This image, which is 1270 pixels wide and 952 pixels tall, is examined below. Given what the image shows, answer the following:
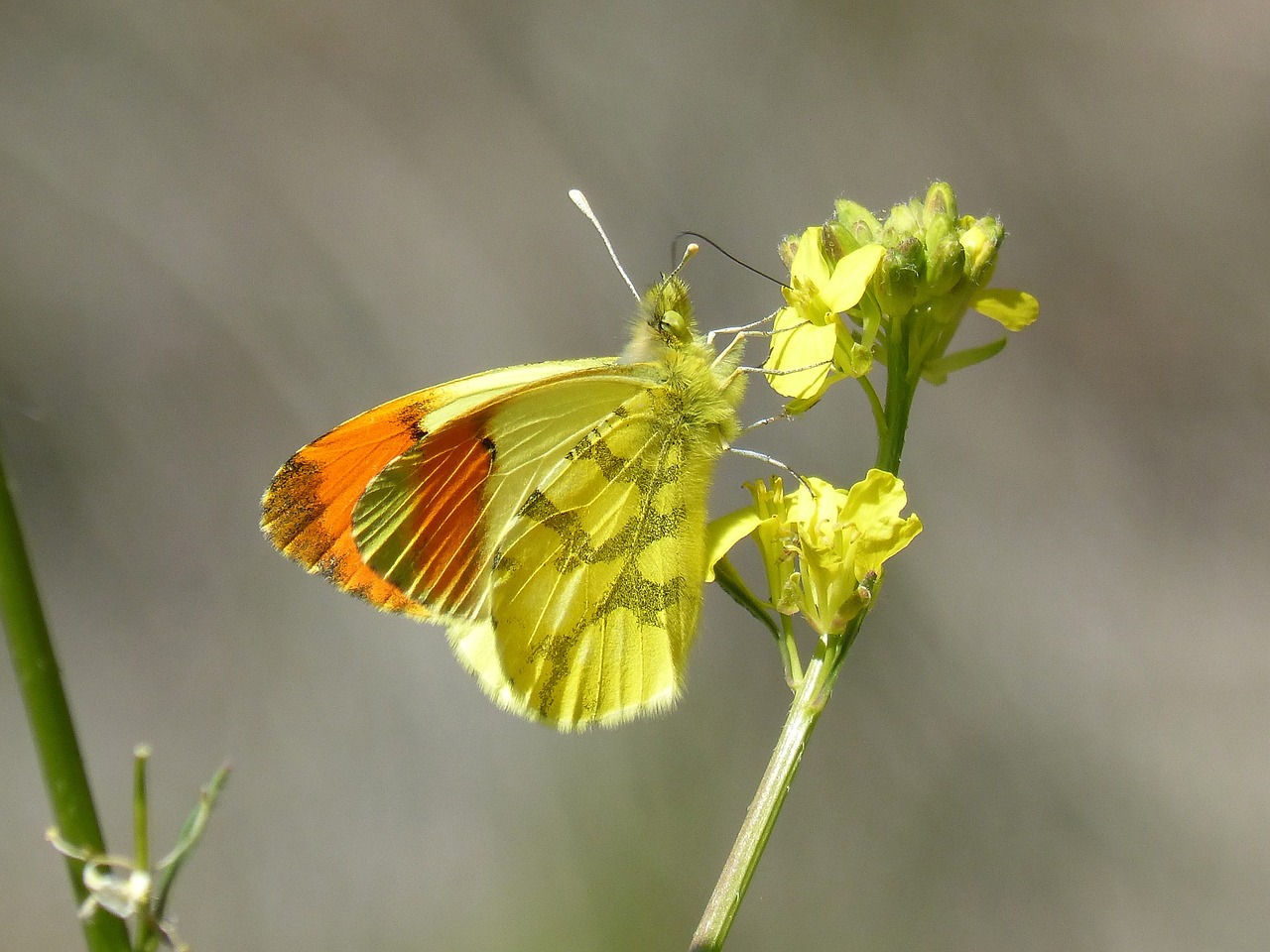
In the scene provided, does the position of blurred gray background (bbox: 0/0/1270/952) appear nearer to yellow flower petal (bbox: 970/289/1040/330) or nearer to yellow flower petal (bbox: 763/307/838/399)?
yellow flower petal (bbox: 763/307/838/399)

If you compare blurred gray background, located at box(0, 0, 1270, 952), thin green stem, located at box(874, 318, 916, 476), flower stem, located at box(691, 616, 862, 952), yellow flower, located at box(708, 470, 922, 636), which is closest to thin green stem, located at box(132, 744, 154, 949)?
flower stem, located at box(691, 616, 862, 952)

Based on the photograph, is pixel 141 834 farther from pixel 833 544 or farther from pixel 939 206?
pixel 939 206

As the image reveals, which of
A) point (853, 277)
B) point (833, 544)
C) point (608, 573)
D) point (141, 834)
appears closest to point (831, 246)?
point (853, 277)

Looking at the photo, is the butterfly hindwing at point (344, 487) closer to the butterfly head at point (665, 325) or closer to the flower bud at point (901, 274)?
the butterfly head at point (665, 325)

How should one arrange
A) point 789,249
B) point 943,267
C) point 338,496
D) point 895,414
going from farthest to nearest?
point 338,496, point 789,249, point 943,267, point 895,414

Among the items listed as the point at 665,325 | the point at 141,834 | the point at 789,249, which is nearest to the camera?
the point at 141,834

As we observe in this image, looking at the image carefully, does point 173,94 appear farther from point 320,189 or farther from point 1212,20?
point 1212,20
